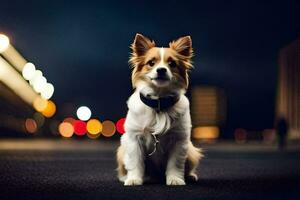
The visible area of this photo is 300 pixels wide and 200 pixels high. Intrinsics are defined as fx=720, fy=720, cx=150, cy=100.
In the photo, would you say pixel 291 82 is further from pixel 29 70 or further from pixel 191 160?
pixel 191 160

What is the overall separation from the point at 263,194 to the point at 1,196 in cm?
295

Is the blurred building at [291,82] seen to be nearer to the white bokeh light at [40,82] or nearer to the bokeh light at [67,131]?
the bokeh light at [67,131]

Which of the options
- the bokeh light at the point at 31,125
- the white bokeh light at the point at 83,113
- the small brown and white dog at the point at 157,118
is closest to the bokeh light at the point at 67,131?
the bokeh light at the point at 31,125

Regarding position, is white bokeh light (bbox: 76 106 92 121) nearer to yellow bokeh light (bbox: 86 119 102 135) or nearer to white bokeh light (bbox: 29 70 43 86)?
yellow bokeh light (bbox: 86 119 102 135)

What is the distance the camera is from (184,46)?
9109 mm

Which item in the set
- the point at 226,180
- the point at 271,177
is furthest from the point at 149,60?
the point at 271,177

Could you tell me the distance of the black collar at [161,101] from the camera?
8969 mm

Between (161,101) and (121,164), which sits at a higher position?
(161,101)

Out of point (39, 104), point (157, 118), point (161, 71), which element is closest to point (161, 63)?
point (161, 71)

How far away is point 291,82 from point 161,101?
4331 inches

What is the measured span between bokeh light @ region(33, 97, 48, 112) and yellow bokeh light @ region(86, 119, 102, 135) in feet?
71.9

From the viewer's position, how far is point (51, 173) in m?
12.2

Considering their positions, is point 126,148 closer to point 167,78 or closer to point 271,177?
point 167,78

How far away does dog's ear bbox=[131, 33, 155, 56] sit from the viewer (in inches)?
355
